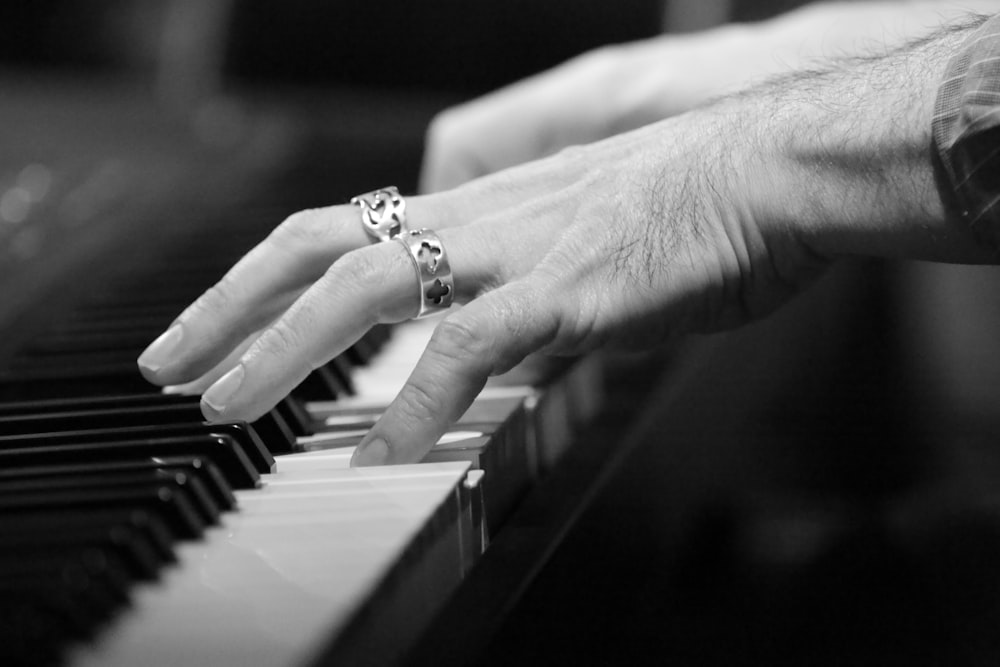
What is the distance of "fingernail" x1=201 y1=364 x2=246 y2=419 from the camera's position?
84 centimetres

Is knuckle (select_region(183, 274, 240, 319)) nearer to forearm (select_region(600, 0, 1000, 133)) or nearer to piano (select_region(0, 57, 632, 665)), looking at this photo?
piano (select_region(0, 57, 632, 665))

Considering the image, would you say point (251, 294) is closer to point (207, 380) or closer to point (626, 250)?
point (207, 380)

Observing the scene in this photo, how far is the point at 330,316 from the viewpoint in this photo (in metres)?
0.87

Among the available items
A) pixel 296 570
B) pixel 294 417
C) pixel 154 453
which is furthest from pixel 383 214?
pixel 296 570

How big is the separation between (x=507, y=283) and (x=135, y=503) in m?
0.32

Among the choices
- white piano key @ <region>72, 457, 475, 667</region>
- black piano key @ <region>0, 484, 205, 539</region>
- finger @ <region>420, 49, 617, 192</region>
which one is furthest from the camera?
finger @ <region>420, 49, 617, 192</region>

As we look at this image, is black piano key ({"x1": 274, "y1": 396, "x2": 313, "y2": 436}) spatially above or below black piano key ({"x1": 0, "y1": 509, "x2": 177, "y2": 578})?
below

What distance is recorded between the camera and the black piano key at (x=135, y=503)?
700 millimetres

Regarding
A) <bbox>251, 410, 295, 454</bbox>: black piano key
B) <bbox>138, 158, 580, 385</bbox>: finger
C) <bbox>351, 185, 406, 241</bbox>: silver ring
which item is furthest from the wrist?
<bbox>251, 410, 295, 454</bbox>: black piano key

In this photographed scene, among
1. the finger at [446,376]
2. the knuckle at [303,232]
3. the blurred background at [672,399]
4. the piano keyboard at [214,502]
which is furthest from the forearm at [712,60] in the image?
the finger at [446,376]

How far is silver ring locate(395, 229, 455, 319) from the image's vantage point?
35.5 inches

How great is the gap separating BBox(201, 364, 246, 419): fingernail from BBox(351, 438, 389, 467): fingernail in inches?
4.0

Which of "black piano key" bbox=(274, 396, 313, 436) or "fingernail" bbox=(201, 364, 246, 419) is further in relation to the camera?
"black piano key" bbox=(274, 396, 313, 436)

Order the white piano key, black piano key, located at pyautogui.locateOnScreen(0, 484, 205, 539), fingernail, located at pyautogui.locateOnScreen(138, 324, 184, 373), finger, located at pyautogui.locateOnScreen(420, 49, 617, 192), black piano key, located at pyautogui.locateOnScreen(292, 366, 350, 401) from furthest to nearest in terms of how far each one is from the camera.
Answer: finger, located at pyautogui.locateOnScreen(420, 49, 617, 192)
black piano key, located at pyautogui.locateOnScreen(292, 366, 350, 401)
fingernail, located at pyautogui.locateOnScreen(138, 324, 184, 373)
black piano key, located at pyautogui.locateOnScreen(0, 484, 205, 539)
the white piano key
